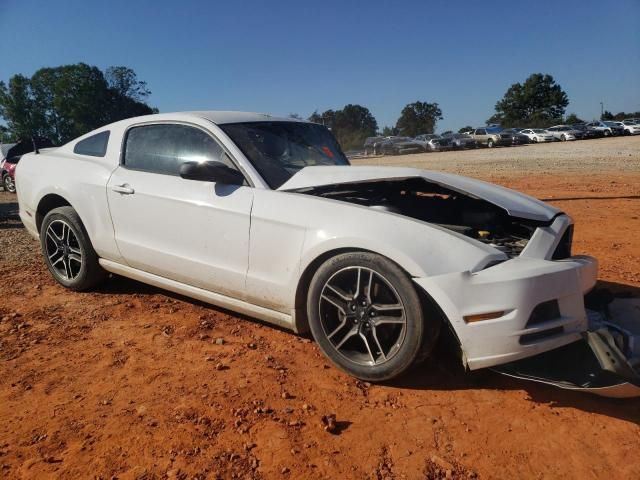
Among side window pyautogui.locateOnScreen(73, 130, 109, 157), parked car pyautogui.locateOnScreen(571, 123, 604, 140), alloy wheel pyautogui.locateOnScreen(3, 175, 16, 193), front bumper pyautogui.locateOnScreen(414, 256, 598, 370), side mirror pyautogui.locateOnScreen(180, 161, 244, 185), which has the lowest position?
alloy wheel pyautogui.locateOnScreen(3, 175, 16, 193)

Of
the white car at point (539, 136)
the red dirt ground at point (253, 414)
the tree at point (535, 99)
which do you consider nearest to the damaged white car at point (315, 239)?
the red dirt ground at point (253, 414)

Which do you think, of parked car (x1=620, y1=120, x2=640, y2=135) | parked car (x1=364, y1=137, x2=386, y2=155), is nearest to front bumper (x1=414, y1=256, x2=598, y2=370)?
parked car (x1=364, y1=137, x2=386, y2=155)

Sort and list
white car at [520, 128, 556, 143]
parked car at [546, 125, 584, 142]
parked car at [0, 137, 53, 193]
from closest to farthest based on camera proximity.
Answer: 1. parked car at [0, 137, 53, 193]
2. parked car at [546, 125, 584, 142]
3. white car at [520, 128, 556, 143]

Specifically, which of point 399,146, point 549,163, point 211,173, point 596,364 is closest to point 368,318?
point 596,364

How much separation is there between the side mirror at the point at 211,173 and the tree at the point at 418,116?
87.9 metres

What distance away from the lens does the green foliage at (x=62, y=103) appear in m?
60.8

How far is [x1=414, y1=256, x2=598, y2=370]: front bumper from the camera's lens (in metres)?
2.32

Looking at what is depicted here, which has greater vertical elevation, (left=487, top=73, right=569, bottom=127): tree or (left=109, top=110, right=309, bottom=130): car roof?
(left=487, top=73, right=569, bottom=127): tree

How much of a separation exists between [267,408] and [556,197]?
327 inches

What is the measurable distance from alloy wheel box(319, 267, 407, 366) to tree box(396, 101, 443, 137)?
88302 millimetres

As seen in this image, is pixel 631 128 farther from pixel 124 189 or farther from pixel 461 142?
pixel 124 189

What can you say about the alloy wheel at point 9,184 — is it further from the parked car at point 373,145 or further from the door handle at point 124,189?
the parked car at point 373,145

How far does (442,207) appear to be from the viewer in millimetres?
3547

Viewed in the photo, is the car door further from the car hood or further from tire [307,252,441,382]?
tire [307,252,441,382]
